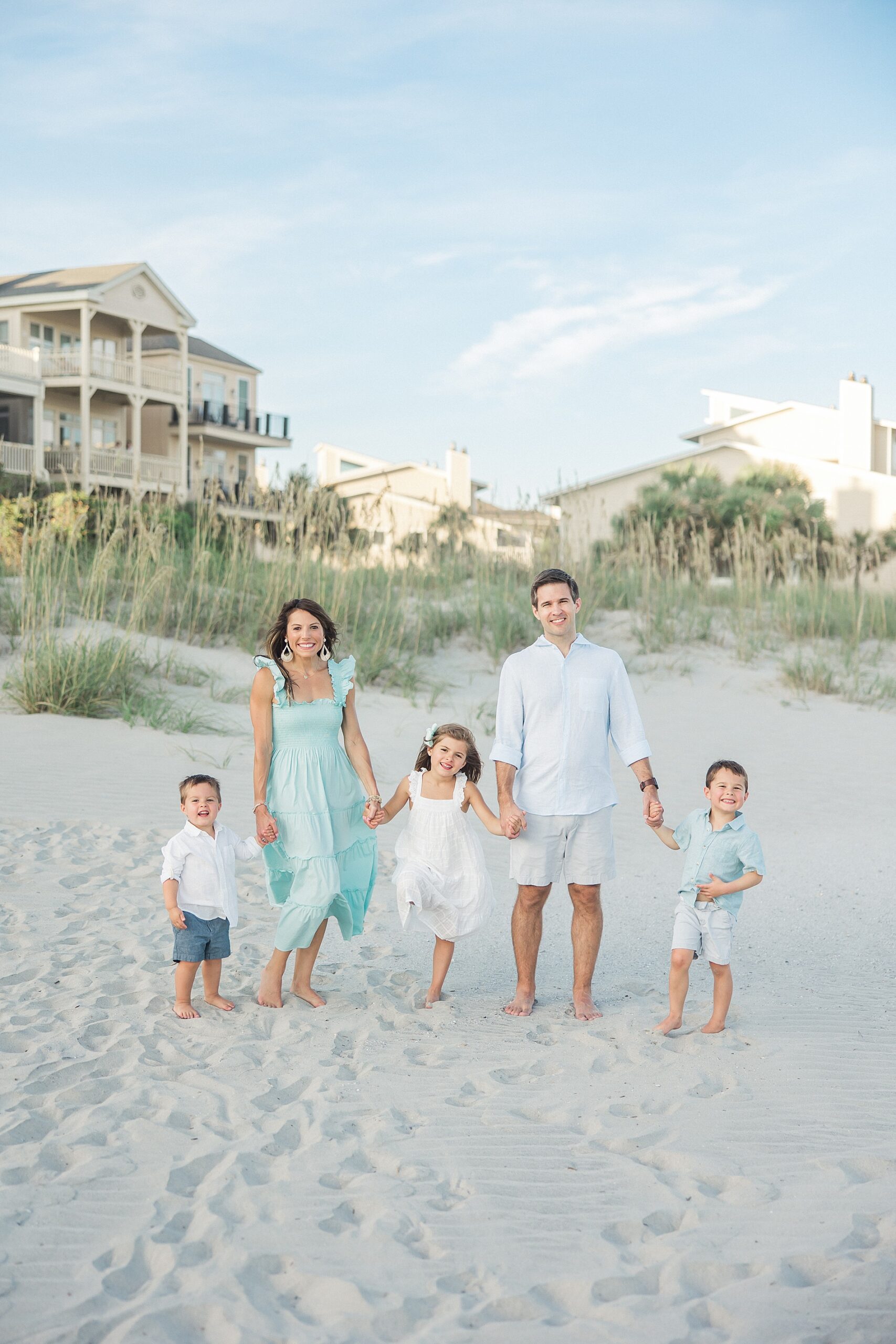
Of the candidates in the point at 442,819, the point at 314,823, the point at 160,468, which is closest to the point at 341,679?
the point at 314,823

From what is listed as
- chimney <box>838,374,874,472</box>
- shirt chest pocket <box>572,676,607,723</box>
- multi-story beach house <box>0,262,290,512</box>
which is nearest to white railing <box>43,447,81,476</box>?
multi-story beach house <box>0,262,290,512</box>

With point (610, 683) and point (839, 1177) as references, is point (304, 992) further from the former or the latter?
point (839, 1177)

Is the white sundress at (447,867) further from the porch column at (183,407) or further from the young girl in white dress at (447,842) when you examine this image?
the porch column at (183,407)

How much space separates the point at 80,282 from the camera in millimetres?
29812

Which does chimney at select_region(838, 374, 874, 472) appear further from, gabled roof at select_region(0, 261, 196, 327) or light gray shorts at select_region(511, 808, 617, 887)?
light gray shorts at select_region(511, 808, 617, 887)

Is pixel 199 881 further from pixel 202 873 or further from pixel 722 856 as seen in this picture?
pixel 722 856

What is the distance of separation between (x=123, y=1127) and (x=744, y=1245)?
183cm

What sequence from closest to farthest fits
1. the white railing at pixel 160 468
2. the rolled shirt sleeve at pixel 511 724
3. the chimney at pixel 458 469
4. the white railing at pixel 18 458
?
1. the rolled shirt sleeve at pixel 511 724
2. the white railing at pixel 18 458
3. the white railing at pixel 160 468
4. the chimney at pixel 458 469

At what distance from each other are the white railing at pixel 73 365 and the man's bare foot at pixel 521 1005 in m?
27.6

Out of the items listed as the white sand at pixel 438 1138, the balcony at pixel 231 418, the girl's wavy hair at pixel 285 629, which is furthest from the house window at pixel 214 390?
the girl's wavy hair at pixel 285 629

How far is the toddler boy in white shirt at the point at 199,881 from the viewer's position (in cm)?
431

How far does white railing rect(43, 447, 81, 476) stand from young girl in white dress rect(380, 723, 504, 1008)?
26010mm

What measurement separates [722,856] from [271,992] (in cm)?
190

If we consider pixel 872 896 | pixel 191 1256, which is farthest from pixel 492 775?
pixel 191 1256
